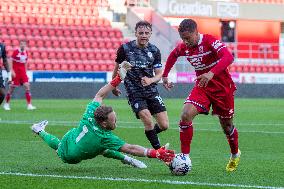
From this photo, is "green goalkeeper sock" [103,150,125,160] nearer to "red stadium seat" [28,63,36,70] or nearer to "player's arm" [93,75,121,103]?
"player's arm" [93,75,121,103]

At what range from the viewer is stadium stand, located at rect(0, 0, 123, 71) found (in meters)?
40.0

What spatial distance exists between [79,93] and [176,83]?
16.6ft

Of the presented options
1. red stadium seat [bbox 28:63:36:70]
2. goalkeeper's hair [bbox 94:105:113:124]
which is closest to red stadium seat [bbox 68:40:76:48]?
red stadium seat [bbox 28:63:36:70]

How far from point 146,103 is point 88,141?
2.78 m

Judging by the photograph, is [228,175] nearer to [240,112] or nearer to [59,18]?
[240,112]

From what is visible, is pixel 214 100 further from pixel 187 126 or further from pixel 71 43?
pixel 71 43

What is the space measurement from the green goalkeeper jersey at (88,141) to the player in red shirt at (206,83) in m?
0.94

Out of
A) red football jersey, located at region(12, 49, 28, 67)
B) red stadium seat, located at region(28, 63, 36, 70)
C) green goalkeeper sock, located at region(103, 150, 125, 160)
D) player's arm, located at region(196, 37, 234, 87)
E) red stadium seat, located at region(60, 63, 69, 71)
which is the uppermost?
player's arm, located at region(196, 37, 234, 87)

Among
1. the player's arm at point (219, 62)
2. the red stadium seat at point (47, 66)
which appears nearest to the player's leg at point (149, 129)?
the player's arm at point (219, 62)

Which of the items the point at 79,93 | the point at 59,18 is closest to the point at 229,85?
the point at 79,93

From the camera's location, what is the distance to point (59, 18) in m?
42.7

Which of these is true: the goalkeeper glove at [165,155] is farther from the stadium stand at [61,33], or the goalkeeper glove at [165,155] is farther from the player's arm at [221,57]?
the stadium stand at [61,33]

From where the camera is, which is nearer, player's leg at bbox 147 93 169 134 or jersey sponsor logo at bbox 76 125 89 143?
jersey sponsor logo at bbox 76 125 89 143

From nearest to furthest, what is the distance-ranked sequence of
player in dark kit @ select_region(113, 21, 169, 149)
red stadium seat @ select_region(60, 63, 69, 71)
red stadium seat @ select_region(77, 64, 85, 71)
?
1. player in dark kit @ select_region(113, 21, 169, 149)
2. red stadium seat @ select_region(60, 63, 69, 71)
3. red stadium seat @ select_region(77, 64, 85, 71)
